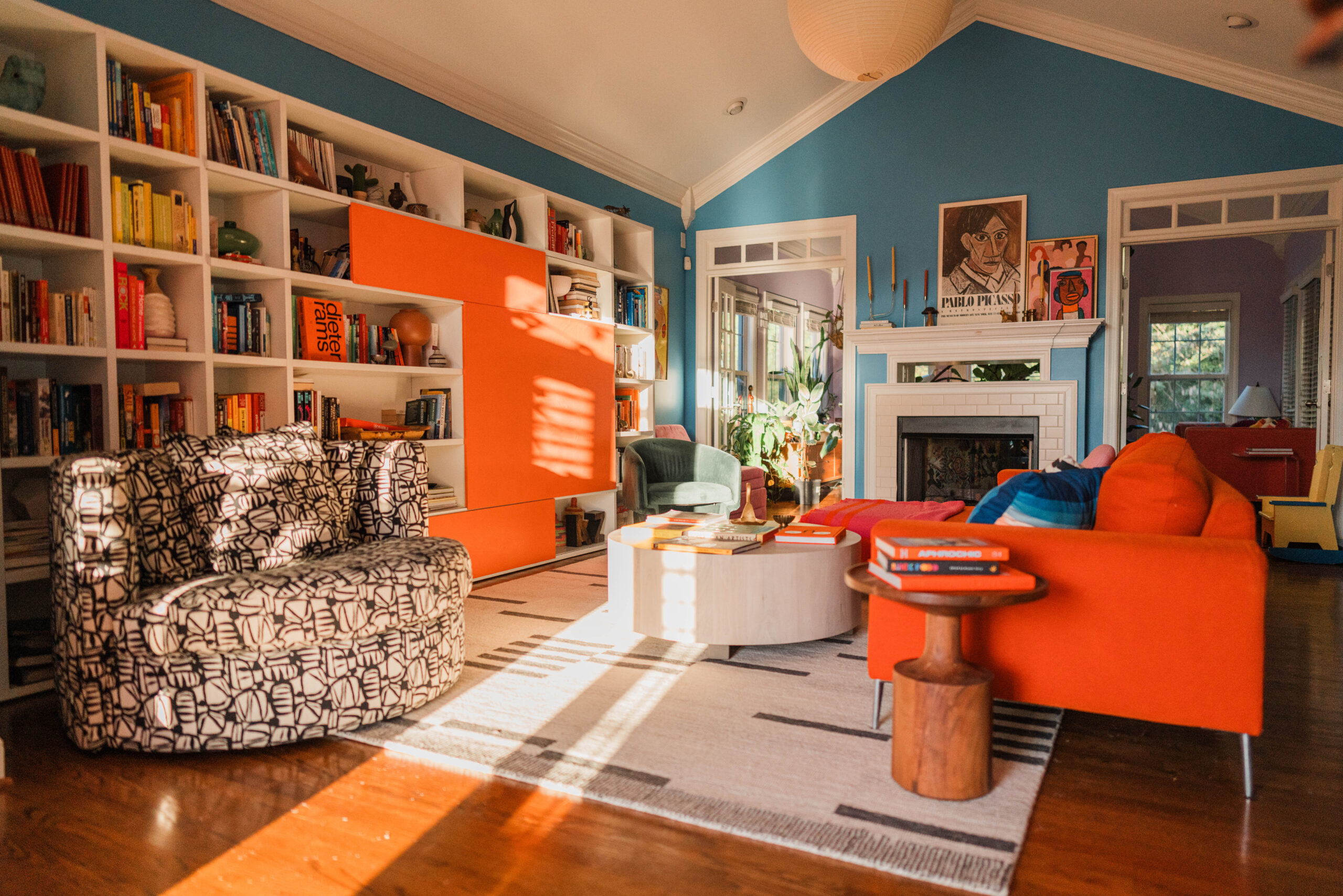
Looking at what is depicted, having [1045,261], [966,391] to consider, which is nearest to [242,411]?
[966,391]

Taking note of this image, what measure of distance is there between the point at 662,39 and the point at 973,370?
10.5 feet

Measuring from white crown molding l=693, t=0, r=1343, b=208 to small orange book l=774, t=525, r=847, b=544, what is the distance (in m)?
Answer: 3.88

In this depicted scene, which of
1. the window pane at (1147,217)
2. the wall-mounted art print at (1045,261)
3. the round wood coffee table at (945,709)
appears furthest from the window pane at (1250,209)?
the round wood coffee table at (945,709)

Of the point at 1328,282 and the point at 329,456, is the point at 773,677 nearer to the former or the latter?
the point at 329,456

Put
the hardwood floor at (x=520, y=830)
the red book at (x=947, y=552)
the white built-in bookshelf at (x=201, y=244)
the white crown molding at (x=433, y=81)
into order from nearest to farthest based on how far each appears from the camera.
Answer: the hardwood floor at (x=520, y=830) < the red book at (x=947, y=552) < the white built-in bookshelf at (x=201, y=244) < the white crown molding at (x=433, y=81)

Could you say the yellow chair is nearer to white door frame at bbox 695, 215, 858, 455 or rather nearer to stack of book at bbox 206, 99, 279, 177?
white door frame at bbox 695, 215, 858, 455

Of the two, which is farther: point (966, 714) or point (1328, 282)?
point (1328, 282)

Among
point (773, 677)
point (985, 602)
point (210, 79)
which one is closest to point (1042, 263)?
point (773, 677)

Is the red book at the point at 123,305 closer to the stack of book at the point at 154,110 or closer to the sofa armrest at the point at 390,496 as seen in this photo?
the stack of book at the point at 154,110

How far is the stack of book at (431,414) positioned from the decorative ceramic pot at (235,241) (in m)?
1.06

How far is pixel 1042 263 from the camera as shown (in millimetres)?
5730

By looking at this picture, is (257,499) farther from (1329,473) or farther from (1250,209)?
A: (1250,209)

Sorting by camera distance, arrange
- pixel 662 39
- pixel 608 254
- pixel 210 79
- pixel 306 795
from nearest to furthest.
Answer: pixel 306 795 → pixel 210 79 → pixel 662 39 → pixel 608 254

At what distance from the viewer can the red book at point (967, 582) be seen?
185 centimetres
